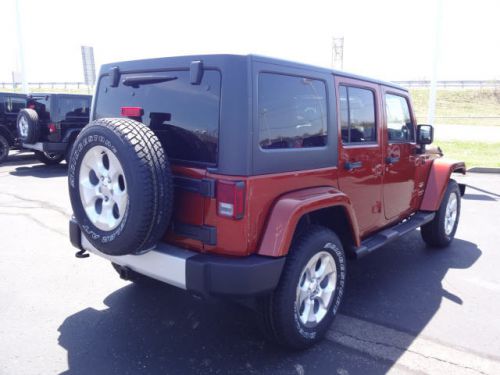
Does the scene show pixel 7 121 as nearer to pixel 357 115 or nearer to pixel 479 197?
pixel 357 115

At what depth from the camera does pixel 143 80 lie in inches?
117

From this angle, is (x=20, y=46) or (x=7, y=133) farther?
(x=20, y=46)

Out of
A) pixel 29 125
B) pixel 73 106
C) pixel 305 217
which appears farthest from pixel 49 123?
pixel 305 217

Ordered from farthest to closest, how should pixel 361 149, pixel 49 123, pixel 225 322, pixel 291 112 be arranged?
pixel 49 123 → pixel 361 149 → pixel 225 322 → pixel 291 112

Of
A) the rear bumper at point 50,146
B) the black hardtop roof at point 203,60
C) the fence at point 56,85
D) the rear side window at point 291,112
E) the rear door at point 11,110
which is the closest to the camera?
the black hardtop roof at point 203,60

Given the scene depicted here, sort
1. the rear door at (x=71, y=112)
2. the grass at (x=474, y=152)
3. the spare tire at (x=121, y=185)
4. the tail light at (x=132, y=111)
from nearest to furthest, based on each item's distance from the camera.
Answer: the spare tire at (x=121, y=185), the tail light at (x=132, y=111), the rear door at (x=71, y=112), the grass at (x=474, y=152)

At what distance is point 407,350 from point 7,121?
1207cm

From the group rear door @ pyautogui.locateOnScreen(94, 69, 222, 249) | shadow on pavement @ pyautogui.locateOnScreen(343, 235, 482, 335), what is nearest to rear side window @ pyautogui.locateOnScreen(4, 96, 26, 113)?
rear door @ pyautogui.locateOnScreen(94, 69, 222, 249)

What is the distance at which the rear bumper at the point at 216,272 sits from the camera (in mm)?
2502

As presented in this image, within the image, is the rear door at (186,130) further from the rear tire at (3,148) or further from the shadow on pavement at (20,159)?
the shadow on pavement at (20,159)

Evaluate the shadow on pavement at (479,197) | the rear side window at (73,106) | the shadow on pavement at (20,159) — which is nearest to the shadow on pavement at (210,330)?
the shadow on pavement at (479,197)

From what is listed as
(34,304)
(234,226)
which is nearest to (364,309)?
(234,226)

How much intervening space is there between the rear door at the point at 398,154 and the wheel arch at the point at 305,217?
3.00 ft

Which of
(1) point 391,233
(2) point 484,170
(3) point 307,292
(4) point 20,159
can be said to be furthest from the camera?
(4) point 20,159
